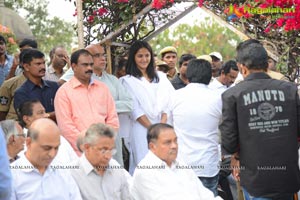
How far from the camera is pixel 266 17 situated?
727cm

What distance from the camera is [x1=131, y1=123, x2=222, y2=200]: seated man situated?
502 cm

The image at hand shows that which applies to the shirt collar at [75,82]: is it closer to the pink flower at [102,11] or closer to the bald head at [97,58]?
the bald head at [97,58]

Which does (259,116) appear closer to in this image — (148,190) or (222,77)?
(148,190)

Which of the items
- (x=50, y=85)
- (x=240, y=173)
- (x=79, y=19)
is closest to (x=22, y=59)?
(x=50, y=85)

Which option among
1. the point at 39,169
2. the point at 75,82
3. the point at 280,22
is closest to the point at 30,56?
the point at 75,82

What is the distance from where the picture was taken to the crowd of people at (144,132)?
4688 mm

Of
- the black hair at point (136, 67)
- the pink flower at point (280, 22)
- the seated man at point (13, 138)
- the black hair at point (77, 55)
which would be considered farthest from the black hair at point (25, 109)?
the pink flower at point (280, 22)

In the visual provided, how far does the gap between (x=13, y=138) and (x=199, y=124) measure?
1845 millimetres

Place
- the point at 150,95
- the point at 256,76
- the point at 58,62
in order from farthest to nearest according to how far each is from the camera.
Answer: the point at 58,62 < the point at 150,95 < the point at 256,76

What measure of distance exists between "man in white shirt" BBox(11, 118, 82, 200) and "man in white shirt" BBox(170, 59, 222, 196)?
175cm

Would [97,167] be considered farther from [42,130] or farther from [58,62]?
[58,62]

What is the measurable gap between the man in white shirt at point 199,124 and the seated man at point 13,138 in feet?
5.44

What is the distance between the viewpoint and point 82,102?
6.25 meters

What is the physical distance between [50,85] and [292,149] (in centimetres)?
273
